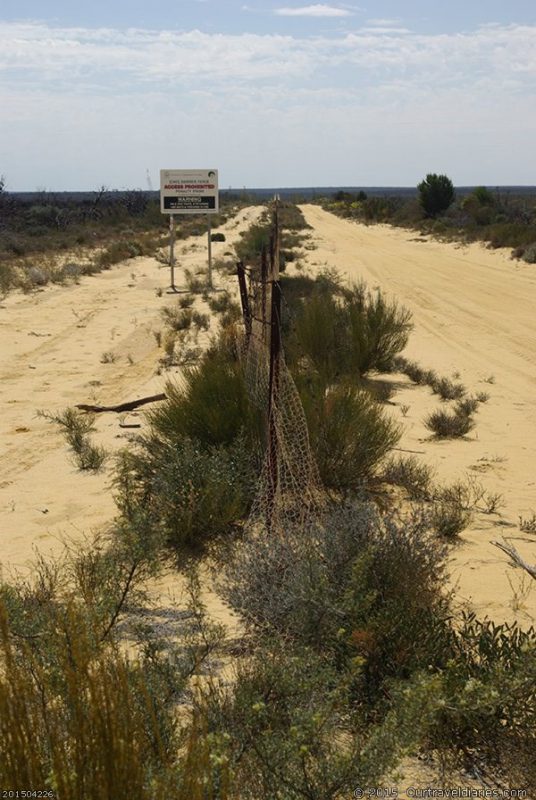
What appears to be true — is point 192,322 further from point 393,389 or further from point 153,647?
point 153,647

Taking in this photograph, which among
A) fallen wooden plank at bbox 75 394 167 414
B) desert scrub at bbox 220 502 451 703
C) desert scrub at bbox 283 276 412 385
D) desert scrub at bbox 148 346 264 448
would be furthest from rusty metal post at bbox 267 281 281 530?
desert scrub at bbox 283 276 412 385

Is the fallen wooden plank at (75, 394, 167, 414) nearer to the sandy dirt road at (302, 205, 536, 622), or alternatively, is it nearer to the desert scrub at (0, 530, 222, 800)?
the sandy dirt road at (302, 205, 536, 622)

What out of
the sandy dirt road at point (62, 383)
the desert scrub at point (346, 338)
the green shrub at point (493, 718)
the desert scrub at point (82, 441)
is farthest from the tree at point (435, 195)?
the green shrub at point (493, 718)

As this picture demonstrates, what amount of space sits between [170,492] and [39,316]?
46.0ft

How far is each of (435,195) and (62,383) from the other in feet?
143

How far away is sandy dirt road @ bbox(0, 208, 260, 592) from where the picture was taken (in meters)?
7.02

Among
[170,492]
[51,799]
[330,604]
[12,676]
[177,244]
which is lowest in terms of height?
[177,244]

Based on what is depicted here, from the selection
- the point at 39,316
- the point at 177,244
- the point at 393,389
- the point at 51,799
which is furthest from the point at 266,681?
the point at 177,244

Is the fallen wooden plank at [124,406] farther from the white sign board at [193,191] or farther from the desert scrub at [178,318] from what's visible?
the white sign board at [193,191]

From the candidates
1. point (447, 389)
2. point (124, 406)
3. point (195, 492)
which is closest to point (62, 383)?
point (124, 406)

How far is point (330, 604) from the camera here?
4.16 meters

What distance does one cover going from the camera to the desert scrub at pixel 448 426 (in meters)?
9.58

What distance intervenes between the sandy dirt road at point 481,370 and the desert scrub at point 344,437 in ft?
3.03

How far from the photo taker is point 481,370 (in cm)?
1360
